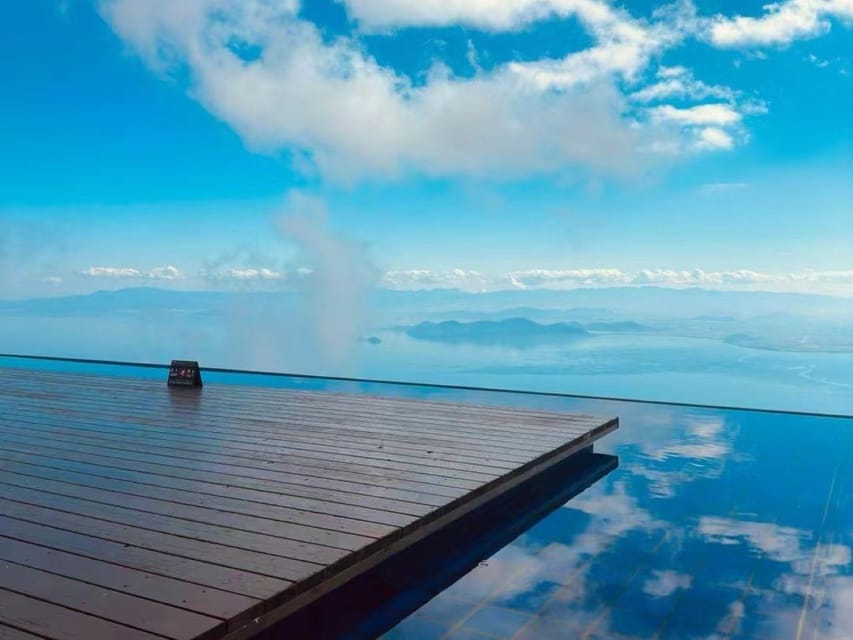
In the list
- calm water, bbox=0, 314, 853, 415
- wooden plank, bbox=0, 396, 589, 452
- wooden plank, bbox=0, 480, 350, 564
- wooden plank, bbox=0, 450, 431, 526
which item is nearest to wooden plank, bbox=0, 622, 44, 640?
wooden plank, bbox=0, 480, 350, 564

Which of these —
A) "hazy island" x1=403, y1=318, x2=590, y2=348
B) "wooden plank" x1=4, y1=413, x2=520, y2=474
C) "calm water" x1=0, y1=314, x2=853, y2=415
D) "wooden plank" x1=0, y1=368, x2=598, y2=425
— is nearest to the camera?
"wooden plank" x1=4, y1=413, x2=520, y2=474

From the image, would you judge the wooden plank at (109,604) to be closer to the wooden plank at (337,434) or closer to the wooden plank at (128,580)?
the wooden plank at (128,580)

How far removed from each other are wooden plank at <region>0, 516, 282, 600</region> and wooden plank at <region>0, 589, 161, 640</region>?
0.77ft

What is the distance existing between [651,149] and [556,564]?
37.9ft

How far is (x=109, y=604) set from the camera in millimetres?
1794

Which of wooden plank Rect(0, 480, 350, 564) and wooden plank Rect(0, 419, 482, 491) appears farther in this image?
wooden plank Rect(0, 419, 482, 491)

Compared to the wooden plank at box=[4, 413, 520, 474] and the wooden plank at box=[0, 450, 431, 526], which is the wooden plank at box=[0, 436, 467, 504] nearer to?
the wooden plank at box=[0, 450, 431, 526]

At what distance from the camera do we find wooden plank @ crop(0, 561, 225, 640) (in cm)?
167

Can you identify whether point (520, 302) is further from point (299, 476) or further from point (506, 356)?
point (299, 476)

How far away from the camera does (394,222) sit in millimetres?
16953

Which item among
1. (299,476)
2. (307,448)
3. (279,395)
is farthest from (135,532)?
(279,395)

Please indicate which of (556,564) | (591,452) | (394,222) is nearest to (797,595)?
(556,564)

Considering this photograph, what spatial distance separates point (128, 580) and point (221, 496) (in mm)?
847

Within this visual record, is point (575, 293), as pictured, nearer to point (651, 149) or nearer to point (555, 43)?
point (651, 149)
